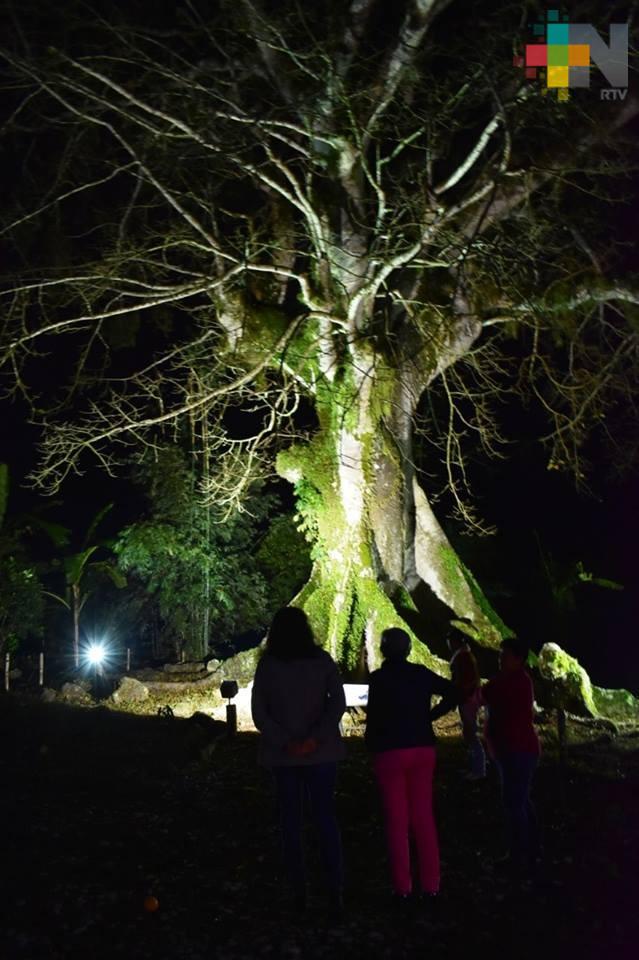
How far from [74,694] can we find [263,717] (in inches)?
402

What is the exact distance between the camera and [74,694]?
14031 mm

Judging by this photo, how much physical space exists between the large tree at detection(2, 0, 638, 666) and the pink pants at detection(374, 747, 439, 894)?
707 cm

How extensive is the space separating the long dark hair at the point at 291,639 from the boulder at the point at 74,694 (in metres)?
9.07

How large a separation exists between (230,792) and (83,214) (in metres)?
11.0

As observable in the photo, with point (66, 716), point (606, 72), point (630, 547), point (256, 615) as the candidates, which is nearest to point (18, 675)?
point (256, 615)

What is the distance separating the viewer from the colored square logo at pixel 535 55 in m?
10.9

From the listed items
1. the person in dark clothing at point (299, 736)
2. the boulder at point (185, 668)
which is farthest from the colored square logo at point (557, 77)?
the boulder at point (185, 668)

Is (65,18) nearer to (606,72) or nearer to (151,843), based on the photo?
(606,72)

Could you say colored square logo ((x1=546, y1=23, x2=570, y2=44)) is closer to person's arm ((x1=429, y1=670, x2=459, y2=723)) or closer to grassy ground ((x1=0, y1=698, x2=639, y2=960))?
grassy ground ((x1=0, y1=698, x2=639, y2=960))

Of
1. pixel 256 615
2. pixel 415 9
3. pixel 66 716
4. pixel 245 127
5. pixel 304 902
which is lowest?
pixel 304 902

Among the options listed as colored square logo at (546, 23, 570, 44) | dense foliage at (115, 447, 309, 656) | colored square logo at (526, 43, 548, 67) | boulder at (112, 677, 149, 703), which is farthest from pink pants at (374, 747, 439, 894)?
dense foliage at (115, 447, 309, 656)

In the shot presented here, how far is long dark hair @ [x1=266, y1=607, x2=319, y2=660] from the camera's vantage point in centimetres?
480

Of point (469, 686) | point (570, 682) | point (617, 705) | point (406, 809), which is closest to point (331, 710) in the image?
point (406, 809)

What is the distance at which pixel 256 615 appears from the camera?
22719 mm
